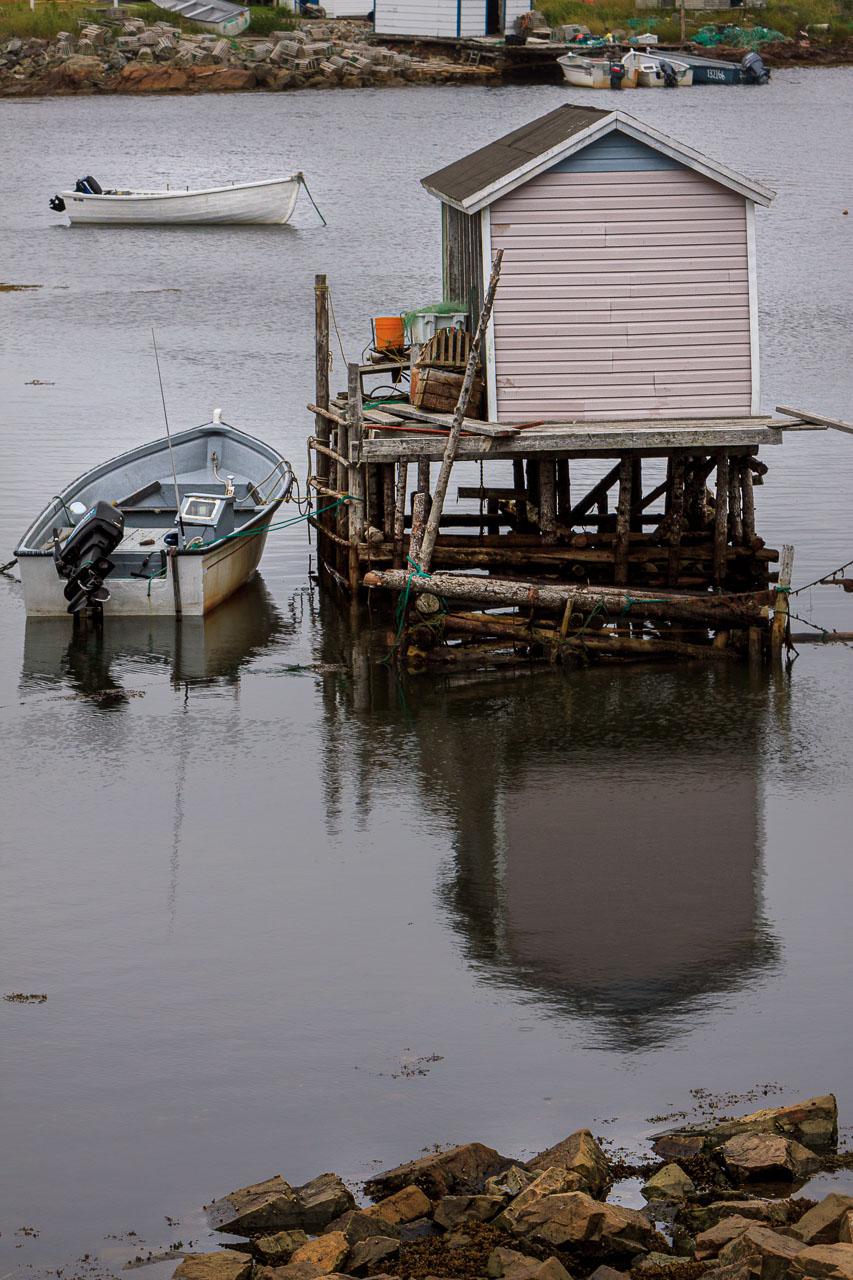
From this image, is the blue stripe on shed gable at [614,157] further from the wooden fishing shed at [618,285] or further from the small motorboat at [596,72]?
the small motorboat at [596,72]

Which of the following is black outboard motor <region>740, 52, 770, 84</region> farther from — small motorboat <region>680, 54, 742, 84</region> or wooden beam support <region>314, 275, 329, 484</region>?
wooden beam support <region>314, 275, 329, 484</region>

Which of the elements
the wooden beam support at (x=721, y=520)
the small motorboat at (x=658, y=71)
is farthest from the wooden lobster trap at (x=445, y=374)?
the small motorboat at (x=658, y=71)

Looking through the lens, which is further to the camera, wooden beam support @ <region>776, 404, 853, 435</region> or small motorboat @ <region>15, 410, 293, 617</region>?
small motorboat @ <region>15, 410, 293, 617</region>

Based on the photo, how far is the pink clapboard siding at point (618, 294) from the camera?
1777 cm

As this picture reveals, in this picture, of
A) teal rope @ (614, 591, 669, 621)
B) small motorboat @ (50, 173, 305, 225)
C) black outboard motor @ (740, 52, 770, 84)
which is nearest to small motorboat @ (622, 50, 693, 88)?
black outboard motor @ (740, 52, 770, 84)

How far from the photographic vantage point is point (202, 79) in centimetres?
9425

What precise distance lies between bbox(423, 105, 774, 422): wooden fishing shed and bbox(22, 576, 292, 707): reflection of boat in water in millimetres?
3935

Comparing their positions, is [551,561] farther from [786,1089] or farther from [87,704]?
[786,1089]

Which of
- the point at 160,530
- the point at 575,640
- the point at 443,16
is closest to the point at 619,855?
the point at 575,640

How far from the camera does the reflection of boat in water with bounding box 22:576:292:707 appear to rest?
1741 cm

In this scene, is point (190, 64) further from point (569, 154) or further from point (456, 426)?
point (456, 426)

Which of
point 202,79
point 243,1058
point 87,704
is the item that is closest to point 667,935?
point 243,1058

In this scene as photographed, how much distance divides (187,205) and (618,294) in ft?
127

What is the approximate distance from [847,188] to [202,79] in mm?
47134
